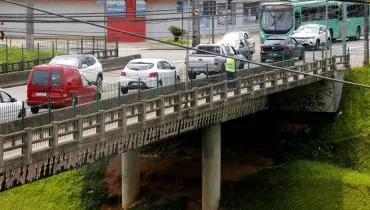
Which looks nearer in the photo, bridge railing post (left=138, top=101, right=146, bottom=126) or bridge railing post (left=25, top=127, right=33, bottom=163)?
bridge railing post (left=25, top=127, right=33, bottom=163)

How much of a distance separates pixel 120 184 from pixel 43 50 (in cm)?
1963

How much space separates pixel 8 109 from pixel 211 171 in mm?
10306

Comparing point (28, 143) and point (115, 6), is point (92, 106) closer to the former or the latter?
point (28, 143)

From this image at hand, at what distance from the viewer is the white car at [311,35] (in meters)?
45.9

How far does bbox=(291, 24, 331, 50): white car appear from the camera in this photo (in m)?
45.9

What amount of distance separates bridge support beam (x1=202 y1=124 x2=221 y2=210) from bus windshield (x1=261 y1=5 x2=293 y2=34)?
23.9 m

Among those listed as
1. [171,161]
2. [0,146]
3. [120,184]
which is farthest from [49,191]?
[0,146]

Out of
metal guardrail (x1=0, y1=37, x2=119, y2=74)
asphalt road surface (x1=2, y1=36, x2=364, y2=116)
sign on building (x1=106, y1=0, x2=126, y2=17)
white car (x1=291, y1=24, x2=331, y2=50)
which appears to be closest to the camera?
asphalt road surface (x1=2, y1=36, x2=364, y2=116)

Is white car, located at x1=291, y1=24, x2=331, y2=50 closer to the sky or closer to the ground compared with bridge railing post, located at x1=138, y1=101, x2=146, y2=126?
closer to the sky

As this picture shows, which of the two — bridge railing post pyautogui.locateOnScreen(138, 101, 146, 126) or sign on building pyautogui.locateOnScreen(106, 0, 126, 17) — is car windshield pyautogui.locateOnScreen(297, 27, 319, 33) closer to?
sign on building pyautogui.locateOnScreen(106, 0, 126, 17)

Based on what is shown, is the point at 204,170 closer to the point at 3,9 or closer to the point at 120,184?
the point at 120,184

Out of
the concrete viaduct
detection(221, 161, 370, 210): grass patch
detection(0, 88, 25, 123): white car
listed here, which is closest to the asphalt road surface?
the concrete viaduct

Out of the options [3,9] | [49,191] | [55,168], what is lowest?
[49,191]

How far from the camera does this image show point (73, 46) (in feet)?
174
